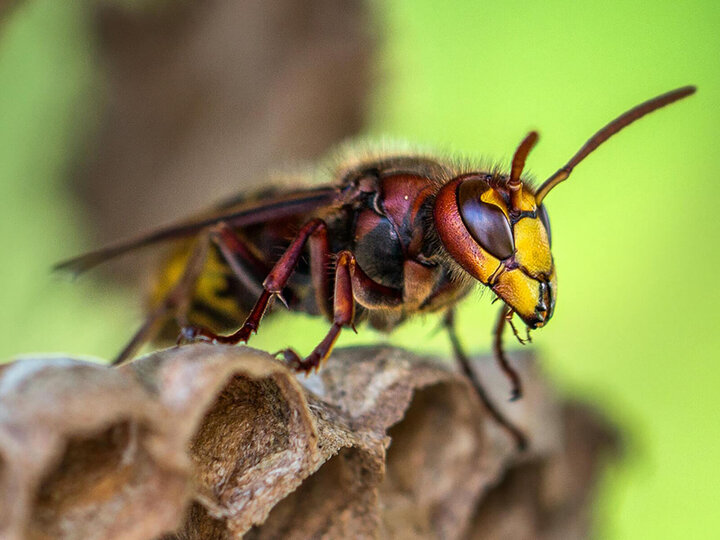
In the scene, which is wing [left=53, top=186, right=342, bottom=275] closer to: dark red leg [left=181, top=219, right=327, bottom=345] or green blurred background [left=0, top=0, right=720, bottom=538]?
dark red leg [left=181, top=219, right=327, bottom=345]

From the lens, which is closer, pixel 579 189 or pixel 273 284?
pixel 273 284

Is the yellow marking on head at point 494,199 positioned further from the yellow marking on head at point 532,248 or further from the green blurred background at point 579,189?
the green blurred background at point 579,189

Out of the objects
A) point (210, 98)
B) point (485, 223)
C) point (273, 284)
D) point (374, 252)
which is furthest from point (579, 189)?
point (273, 284)

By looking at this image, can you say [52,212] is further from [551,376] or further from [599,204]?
[599,204]

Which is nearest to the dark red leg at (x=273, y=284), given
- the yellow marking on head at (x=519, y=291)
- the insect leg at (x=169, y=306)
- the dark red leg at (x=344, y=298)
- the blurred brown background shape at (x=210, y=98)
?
the dark red leg at (x=344, y=298)

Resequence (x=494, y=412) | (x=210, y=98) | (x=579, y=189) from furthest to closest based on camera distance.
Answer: (x=579, y=189) < (x=210, y=98) < (x=494, y=412)

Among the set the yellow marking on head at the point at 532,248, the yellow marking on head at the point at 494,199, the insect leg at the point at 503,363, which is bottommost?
the insect leg at the point at 503,363

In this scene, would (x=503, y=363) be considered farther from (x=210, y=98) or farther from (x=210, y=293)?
(x=210, y=98)
